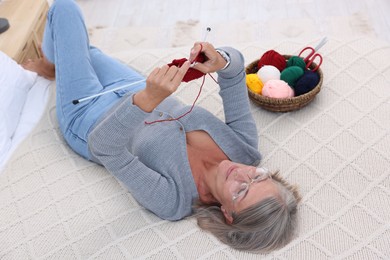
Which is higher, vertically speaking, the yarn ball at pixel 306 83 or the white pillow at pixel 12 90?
the yarn ball at pixel 306 83

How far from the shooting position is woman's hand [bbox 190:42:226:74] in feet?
4.50

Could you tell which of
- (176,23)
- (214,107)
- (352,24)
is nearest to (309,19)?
(352,24)

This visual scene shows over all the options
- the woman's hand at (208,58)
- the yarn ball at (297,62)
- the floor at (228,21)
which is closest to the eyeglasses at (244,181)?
the woman's hand at (208,58)

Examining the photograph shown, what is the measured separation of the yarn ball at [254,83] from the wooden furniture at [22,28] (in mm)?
1011

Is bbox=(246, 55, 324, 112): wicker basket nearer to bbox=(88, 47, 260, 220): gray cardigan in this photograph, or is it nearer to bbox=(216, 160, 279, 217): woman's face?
bbox=(88, 47, 260, 220): gray cardigan

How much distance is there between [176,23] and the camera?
9.67 ft

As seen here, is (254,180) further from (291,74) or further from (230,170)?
(291,74)

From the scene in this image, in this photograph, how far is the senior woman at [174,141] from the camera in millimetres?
1251

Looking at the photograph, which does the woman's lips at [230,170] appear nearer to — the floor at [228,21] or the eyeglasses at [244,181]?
the eyeglasses at [244,181]

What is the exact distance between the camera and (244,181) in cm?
133

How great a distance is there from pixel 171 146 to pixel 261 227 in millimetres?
397

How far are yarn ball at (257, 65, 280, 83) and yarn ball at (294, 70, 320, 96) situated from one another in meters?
0.08

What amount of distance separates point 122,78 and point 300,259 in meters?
0.95

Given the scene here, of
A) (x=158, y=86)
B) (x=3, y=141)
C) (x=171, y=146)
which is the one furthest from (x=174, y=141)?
(x=3, y=141)
